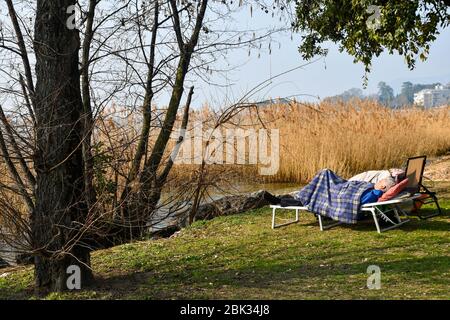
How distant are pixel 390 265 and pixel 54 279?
9.28 feet

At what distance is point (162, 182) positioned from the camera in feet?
24.0

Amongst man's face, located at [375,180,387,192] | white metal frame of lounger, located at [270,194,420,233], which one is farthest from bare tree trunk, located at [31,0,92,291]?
man's face, located at [375,180,387,192]

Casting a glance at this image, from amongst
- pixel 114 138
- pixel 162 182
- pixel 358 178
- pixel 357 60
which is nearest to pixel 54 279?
pixel 114 138

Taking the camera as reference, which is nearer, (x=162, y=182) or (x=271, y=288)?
(x=271, y=288)

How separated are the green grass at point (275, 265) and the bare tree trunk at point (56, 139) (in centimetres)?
41

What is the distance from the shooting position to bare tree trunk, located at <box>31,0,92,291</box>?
4.98m

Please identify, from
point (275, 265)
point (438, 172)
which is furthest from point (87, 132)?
point (438, 172)

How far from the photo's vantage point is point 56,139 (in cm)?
498

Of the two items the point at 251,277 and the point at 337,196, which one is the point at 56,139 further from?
the point at 337,196

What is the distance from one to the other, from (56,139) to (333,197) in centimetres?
354

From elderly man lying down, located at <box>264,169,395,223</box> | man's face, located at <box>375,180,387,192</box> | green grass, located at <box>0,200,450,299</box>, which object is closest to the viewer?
green grass, located at <box>0,200,450,299</box>

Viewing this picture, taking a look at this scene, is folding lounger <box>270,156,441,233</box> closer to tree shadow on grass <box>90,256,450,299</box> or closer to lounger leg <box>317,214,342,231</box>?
lounger leg <box>317,214,342,231</box>

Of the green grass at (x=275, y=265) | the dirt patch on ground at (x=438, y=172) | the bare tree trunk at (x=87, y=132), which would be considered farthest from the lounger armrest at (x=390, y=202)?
the dirt patch on ground at (x=438, y=172)
